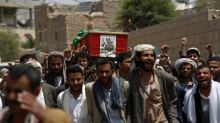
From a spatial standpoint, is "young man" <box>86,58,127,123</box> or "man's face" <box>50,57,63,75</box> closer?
"young man" <box>86,58,127,123</box>

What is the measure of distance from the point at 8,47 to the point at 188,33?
1618 inches

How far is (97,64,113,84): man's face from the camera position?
6.06 m

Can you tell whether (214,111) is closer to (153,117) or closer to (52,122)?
(153,117)

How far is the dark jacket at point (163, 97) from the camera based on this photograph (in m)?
6.17

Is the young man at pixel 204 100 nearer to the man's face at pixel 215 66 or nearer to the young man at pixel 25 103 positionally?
the man's face at pixel 215 66

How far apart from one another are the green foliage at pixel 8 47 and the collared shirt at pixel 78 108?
51.8 m

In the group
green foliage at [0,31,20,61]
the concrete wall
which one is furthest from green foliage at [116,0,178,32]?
the concrete wall

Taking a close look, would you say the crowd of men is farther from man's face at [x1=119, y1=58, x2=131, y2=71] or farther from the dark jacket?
man's face at [x1=119, y1=58, x2=131, y2=71]

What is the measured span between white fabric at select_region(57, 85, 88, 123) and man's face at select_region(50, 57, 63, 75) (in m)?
1.03

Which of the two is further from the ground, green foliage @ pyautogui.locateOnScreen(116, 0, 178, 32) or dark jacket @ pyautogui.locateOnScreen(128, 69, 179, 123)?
dark jacket @ pyautogui.locateOnScreen(128, 69, 179, 123)

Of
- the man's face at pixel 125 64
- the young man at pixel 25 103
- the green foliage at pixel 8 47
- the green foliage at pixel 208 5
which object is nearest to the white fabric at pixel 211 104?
the man's face at pixel 125 64

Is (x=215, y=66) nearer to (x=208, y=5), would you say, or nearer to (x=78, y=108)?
(x=78, y=108)

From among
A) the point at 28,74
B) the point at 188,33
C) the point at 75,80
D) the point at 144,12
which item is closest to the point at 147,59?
the point at 75,80

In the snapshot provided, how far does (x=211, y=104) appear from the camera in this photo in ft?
20.4
